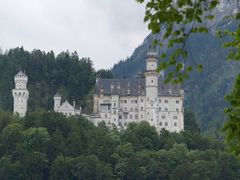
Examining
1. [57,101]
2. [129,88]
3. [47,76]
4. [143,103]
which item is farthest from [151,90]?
[47,76]

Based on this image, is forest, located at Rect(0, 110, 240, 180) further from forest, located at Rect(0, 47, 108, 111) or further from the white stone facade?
forest, located at Rect(0, 47, 108, 111)

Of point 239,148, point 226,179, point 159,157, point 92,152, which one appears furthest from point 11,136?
point 239,148

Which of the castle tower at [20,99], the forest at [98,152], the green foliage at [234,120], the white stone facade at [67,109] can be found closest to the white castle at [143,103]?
the white stone facade at [67,109]

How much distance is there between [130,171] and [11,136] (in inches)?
733

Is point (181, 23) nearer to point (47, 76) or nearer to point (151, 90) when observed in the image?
point (151, 90)

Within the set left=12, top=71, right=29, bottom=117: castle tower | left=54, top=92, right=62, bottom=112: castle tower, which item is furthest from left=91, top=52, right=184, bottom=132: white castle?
left=12, top=71, right=29, bottom=117: castle tower

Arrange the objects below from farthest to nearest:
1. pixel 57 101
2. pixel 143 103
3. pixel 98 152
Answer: pixel 57 101 < pixel 143 103 < pixel 98 152

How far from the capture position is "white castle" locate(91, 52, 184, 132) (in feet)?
415

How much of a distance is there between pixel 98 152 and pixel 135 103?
19.0 metres

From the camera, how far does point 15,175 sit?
10756 cm

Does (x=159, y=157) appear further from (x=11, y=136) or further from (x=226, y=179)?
(x=11, y=136)

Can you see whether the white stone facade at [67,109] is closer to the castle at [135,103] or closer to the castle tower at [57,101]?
the castle at [135,103]

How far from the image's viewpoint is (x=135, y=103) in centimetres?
13050

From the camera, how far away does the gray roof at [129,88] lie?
427ft
